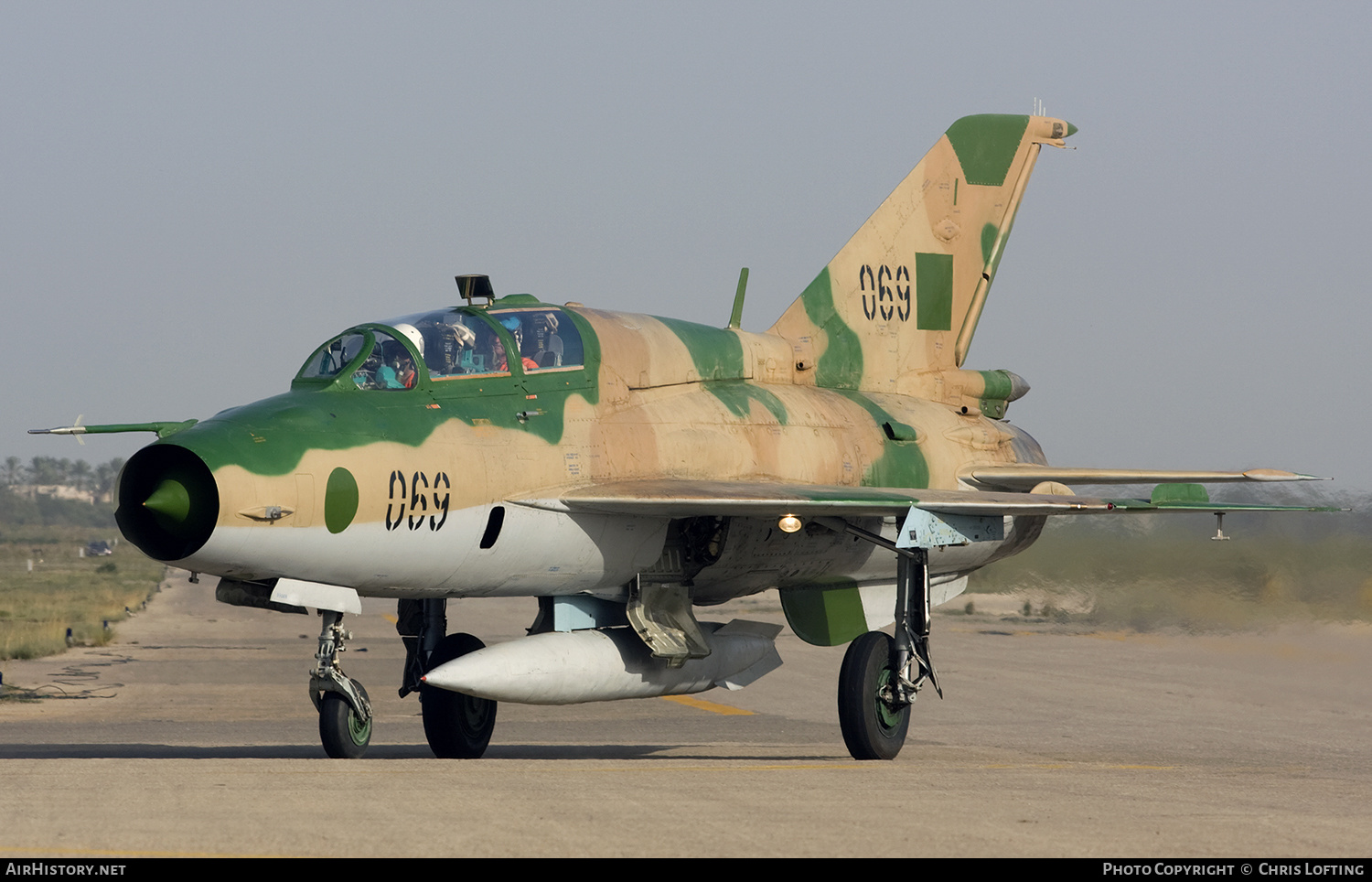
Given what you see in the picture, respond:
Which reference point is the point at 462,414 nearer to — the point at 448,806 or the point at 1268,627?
the point at 448,806

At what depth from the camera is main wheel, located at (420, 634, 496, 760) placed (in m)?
14.6

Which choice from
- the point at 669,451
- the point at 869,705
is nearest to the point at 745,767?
the point at 869,705

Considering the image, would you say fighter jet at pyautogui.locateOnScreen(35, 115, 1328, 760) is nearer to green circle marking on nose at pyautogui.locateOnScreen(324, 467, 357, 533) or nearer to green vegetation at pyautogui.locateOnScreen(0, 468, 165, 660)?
green circle marking on nose at pyautogui.locateOnScreen(324, 467, 357, 533)

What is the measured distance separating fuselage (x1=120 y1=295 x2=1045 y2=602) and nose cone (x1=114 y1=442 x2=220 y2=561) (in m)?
0.01

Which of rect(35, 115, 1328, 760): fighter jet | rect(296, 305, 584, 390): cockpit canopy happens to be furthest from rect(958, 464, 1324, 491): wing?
rect(296, 305, 584, 390): cockpit canopy

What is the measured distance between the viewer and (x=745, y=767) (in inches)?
464

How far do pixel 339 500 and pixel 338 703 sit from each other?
6.55 feet

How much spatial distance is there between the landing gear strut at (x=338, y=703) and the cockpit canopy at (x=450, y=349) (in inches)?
77.2

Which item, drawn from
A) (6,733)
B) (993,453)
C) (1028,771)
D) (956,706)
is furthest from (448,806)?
(956,706)

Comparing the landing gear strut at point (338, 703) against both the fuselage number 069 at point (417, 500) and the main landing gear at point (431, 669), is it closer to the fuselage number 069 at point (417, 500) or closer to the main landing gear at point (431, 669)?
the fuselage number 069 at point (417, 500)

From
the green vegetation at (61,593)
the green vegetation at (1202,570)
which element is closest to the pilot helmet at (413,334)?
the green vegetation at (61,593)

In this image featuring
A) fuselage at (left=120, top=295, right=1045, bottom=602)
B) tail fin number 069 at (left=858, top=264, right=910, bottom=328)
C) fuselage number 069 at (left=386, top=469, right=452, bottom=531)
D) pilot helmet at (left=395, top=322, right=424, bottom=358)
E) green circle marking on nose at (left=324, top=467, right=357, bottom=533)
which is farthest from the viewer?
tail fin number 069 at (left=858, top=264, right=910, bottom=328)

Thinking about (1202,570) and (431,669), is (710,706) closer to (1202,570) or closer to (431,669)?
(1202,570)
